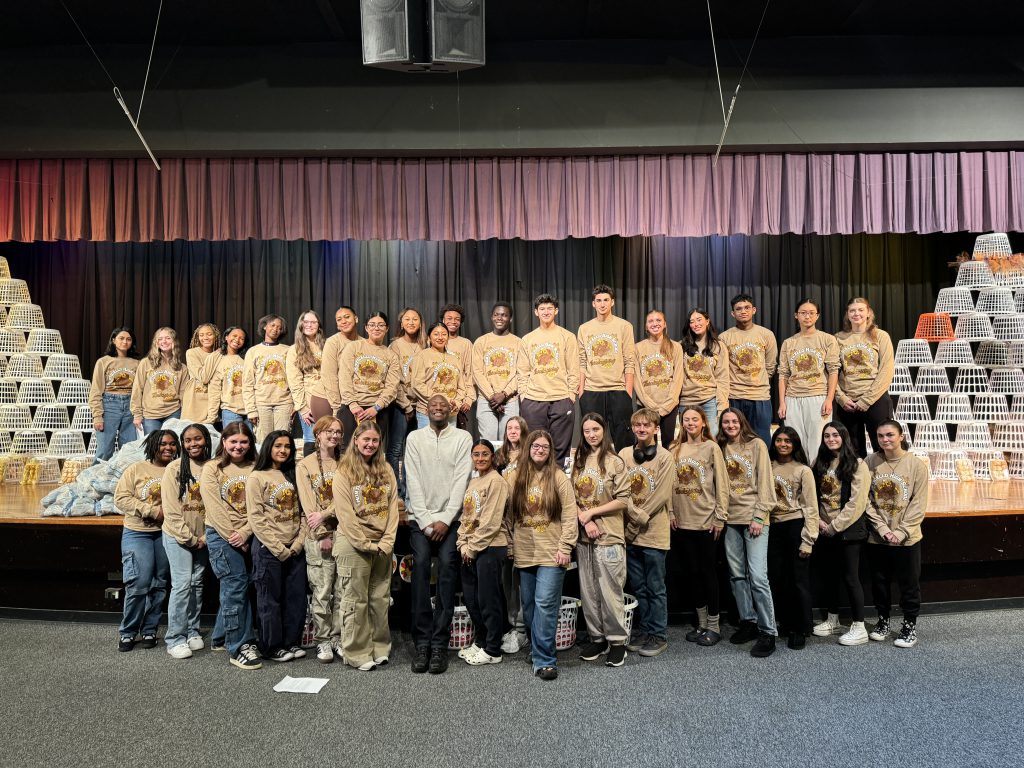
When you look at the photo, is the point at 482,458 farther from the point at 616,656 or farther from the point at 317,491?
the point at 616,656

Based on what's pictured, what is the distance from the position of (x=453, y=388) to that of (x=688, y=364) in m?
1.84

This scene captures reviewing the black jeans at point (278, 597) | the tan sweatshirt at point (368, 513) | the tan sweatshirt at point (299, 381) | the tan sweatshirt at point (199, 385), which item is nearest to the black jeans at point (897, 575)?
the tan sweatshirt at point (368, 513)

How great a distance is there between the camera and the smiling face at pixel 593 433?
4809 millimetres

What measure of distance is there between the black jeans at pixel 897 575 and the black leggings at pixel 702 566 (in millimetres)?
988

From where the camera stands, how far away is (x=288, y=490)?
477 cm

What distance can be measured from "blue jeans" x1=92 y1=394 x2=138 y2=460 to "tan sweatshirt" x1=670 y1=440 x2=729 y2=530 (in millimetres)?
4955

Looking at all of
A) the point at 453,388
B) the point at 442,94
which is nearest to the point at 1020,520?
the point at 453,388

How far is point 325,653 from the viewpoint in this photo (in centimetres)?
470

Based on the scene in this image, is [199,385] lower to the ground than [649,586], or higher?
higher

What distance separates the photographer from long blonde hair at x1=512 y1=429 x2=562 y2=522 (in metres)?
4.60

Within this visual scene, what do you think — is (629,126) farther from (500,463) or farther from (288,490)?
(288,490)

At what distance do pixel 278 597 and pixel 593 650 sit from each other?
1.82m

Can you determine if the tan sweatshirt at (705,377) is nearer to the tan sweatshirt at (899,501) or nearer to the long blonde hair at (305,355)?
the tan sweatshirt at (899,501)

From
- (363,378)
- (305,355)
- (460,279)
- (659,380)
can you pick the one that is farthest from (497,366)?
(460,279)
